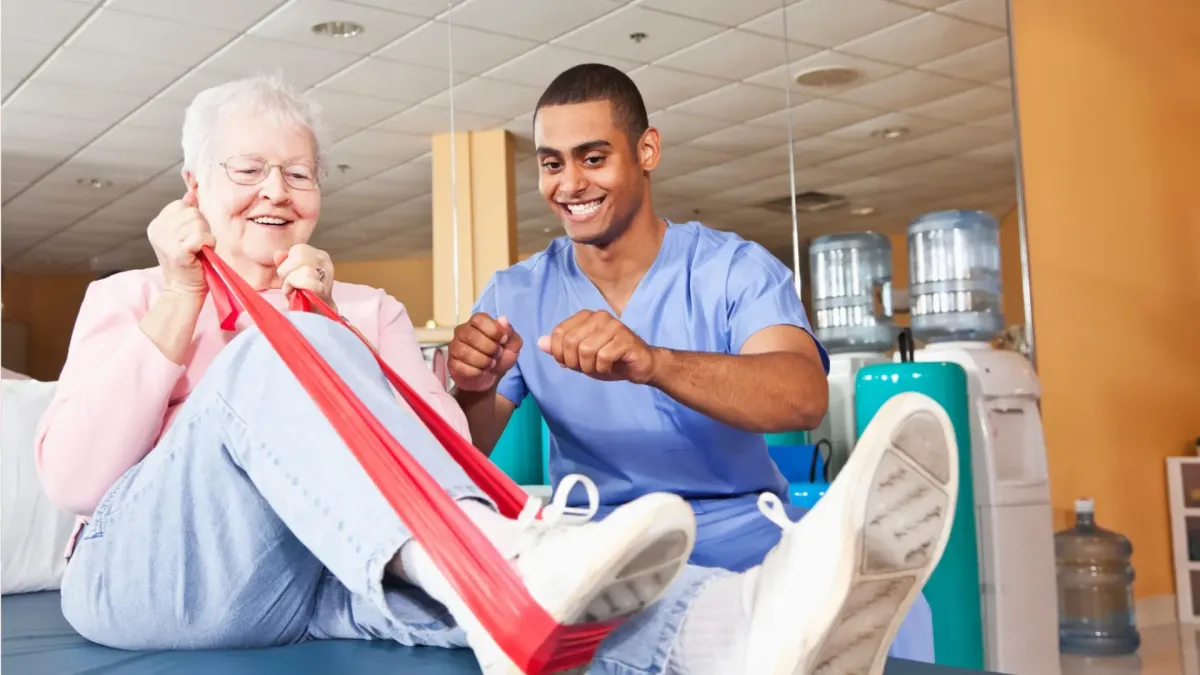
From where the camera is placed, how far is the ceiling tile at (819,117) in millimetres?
6059

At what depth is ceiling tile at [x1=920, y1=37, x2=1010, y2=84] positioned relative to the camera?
17.3 ft

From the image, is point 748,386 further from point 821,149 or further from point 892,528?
point 821,149

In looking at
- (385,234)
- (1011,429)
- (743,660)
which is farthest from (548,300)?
→ (385,234)

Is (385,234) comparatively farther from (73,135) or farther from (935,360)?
(935,360)

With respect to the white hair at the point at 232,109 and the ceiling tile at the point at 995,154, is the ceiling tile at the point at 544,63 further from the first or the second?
the white hair at the point at 232,109

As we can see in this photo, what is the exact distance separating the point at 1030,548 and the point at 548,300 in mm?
1921

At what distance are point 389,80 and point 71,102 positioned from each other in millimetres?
1858

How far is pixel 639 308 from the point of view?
1779mm

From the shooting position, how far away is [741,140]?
666cm

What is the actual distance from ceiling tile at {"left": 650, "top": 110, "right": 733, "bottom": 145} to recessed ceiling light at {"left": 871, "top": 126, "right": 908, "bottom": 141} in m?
0.94

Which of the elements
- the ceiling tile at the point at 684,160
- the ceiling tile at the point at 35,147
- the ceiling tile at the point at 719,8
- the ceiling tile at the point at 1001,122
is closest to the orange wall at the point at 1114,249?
the ceiling tile at the point at 1001,122

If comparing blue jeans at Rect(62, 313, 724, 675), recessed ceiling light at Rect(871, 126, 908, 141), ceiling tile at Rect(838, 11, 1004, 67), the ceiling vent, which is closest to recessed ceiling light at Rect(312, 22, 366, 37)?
ceiling tile at Rect(838, 11, 1004, 67)

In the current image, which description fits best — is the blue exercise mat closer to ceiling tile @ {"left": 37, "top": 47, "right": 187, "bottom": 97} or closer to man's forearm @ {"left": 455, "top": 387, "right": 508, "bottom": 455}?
man's forearm @ {"left": 455, "top": 387, "right": 508, "bottom": 455}

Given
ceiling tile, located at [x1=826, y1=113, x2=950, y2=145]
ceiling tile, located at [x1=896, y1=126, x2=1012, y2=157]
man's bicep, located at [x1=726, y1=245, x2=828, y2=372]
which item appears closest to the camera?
man's bicep, located at [x1=726, y1=245, x2=828, y2=372]
